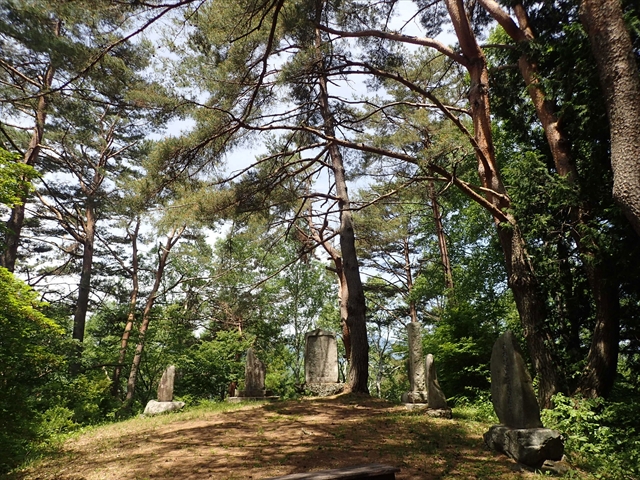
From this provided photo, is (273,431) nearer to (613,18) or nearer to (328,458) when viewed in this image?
(328,458)

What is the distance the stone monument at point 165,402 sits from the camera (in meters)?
10.9

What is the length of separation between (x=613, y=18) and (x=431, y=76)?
6.35 metres

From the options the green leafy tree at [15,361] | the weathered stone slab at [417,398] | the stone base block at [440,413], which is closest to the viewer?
the green leafy tree at [15,361]

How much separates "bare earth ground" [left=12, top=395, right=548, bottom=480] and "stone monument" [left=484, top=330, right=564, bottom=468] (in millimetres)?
187

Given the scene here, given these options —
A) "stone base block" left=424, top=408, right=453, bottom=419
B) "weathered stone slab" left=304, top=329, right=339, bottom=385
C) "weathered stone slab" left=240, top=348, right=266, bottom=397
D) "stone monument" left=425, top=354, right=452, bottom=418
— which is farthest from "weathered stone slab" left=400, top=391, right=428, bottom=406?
"weathered stone slab" left=240, top=348, right=266, bottom=397

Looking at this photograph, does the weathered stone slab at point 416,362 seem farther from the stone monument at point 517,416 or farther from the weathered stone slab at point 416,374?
the stone monument at point 517,416

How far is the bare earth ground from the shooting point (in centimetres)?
469

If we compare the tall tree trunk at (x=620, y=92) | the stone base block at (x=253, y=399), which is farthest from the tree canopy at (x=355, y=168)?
the stone base block at (x=253, y=399)

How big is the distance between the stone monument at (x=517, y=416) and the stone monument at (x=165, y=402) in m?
9.01

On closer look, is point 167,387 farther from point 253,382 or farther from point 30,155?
point 30,155

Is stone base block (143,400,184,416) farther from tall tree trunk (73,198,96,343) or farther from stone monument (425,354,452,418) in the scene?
stone monument (425,354,452,418)

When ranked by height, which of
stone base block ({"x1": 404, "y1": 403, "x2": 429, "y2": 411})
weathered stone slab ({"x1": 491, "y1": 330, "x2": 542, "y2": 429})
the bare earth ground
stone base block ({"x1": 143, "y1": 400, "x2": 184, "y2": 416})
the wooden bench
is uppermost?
weathered stone slab ({"x1": 491, "y1": 330, "x2": 542, "y2": 429})

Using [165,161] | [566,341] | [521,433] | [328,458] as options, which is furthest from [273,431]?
[165,161]

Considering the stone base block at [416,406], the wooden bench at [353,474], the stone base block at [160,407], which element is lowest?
the stone base block at [160,407]
